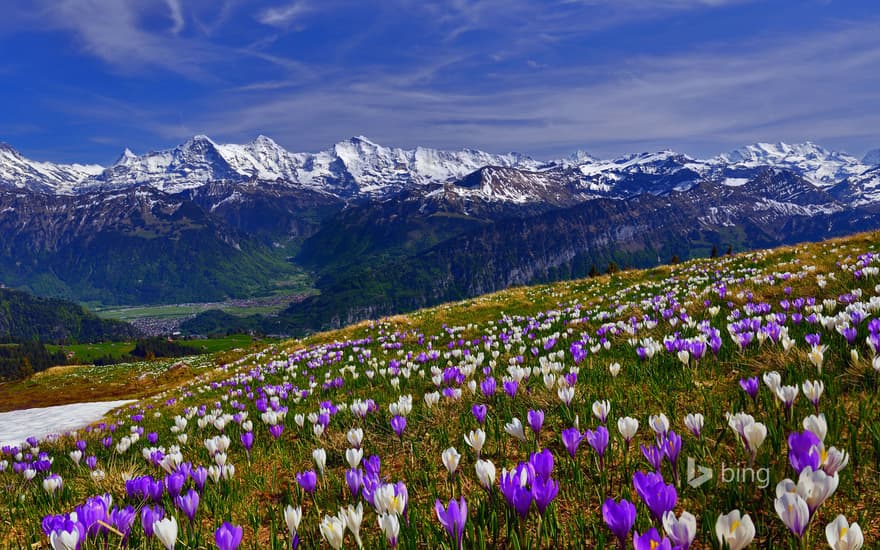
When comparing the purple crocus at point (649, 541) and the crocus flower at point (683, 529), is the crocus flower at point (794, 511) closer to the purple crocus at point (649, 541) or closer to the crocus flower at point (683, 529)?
the crocus flower at point (683, 529)

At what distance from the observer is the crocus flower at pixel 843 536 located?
159cm

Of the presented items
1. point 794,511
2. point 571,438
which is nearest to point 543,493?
point 571,438

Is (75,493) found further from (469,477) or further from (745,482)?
(745,482)

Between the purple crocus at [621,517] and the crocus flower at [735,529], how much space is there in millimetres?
307

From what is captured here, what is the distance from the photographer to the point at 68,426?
49.3 ft

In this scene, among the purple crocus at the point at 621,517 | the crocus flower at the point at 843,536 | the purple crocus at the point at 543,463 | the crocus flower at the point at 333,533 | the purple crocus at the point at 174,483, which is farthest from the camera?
A: the purple crocus at the point at 174,483

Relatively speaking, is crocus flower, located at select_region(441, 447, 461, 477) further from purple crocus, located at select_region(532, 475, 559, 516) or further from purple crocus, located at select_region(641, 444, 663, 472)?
purple crocus, located at select_region(641, 444, 663, 472)

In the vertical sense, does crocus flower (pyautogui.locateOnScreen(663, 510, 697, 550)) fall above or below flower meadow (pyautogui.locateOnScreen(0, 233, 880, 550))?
above

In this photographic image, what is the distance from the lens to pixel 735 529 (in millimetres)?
1761

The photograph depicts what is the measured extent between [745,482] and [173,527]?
3.09 metres

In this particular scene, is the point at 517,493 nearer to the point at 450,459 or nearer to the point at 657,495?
the point at 657,495

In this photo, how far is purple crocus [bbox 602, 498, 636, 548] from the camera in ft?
6.13

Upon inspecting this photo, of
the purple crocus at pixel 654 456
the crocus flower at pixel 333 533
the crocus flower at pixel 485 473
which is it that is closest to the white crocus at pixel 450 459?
the crocus flower at pixel 485 473

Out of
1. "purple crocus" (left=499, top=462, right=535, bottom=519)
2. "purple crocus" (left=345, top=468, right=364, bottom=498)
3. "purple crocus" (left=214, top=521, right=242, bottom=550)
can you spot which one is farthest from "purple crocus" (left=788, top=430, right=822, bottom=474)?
"purple crocus" (left=214, top=521, right=242, bottom=550)
